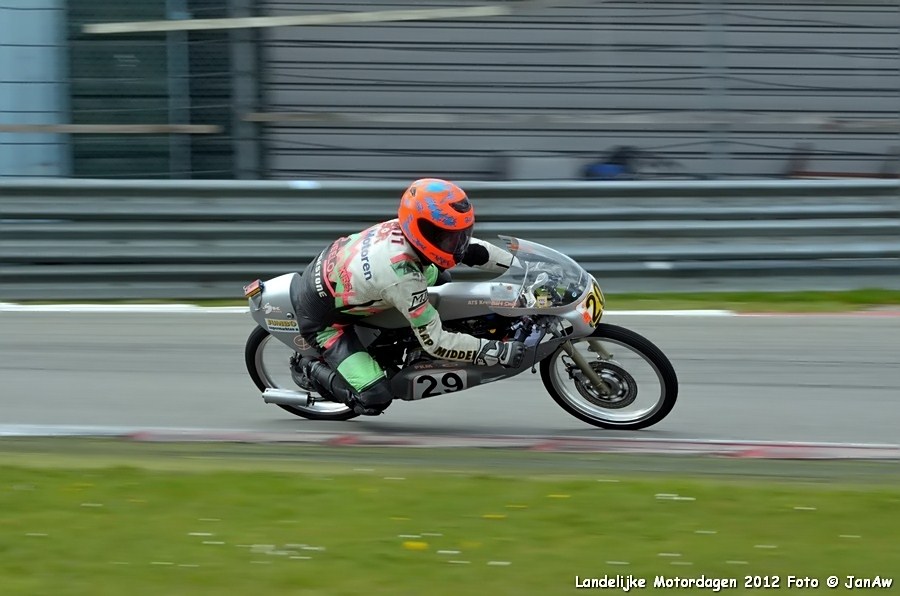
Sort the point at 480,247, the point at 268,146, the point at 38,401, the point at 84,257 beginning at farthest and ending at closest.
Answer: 1. the point at 268,146
2. the point at 84,257
3. the point at 38,401
4. the point at 480,247

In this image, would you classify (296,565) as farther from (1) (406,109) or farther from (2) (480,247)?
(1) (406,109)

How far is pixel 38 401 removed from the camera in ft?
24.7

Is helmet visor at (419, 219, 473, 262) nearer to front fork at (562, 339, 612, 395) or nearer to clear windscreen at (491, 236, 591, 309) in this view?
clear windscreen at (491, 236, 591, 309)

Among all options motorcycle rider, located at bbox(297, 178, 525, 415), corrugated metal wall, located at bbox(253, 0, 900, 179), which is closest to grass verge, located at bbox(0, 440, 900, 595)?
motorcycle rider, located at bbox(297, 178, 525, 415)

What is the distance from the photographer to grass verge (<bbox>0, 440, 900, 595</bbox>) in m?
4.44

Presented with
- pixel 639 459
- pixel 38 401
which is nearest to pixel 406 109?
pixel 38 401

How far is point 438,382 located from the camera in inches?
259

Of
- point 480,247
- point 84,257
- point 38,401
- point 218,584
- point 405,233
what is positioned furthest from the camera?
point 84,257

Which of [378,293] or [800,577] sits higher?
[378,293]

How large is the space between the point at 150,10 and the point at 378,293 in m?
5.55

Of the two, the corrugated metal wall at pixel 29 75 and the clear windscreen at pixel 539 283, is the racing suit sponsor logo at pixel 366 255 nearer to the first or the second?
the clear windscreen at pixel 539 283

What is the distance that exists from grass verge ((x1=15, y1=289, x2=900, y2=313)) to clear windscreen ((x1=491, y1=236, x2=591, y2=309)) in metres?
3.50

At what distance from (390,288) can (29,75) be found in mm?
5506

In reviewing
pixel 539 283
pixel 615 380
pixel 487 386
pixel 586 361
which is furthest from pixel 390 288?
pixel 487 386
